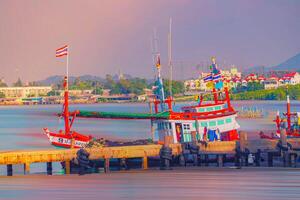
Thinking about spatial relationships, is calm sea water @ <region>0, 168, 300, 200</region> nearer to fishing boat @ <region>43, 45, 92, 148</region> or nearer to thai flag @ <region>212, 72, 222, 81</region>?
fishing boat @ <region>43, 45, 92, 148</region>

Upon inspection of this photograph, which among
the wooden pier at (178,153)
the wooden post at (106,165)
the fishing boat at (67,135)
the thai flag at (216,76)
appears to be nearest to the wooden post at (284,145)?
the wooden pier at (178,153)

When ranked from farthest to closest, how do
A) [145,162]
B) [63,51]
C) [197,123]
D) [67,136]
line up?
[67,136]
[63,51]
[197,123]
[145,162]

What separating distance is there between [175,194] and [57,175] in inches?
416

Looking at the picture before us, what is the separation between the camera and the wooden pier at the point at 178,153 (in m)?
42.2

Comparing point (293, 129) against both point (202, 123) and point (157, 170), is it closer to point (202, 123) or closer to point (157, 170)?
point (202, 123)

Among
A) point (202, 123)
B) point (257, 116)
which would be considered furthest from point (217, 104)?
point (257, 116)

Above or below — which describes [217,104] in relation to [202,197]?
above

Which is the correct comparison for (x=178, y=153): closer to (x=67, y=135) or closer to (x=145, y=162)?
(x=145, y=162)

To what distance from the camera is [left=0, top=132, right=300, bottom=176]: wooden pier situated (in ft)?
139

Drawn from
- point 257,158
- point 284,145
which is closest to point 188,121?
point 257,158

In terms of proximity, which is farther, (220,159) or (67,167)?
(220,159)

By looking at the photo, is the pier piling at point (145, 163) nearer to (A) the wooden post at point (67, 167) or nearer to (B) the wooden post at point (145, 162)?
(B) the wooden post at point (145, 162)

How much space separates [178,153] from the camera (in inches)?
1794

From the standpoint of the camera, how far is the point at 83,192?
122 feet
